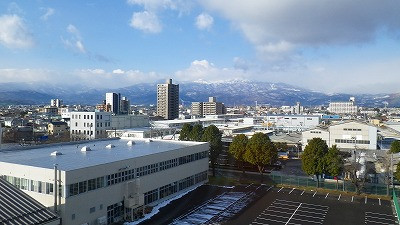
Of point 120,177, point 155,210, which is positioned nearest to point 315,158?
point 155,210

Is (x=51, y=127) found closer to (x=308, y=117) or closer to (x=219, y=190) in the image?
(x=219, y=190)

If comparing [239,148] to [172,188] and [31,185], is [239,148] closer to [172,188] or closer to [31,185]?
[172,188]

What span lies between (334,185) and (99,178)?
20.7 m

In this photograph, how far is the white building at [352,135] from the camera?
4666 centimetres

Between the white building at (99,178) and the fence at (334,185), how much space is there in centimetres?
882

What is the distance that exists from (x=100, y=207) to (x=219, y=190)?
12192 millimetres

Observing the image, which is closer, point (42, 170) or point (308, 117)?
point (42, 170)

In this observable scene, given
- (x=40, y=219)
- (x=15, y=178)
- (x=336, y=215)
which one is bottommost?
(x=336, y=215)

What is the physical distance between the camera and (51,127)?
73438 mm

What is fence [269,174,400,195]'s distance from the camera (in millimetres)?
29016

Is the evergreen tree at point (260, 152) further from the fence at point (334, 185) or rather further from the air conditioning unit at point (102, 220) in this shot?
the air conditioning unit at point (102, 220)

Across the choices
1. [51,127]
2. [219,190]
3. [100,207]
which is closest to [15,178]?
[100,207]

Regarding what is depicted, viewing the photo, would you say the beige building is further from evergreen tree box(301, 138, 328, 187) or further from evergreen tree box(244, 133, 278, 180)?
evergreen tree box(301, 138, 328, 187)

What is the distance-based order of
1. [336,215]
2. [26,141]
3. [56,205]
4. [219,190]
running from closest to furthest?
[56,205]
[336,215]
[219,190]
[26,141]
